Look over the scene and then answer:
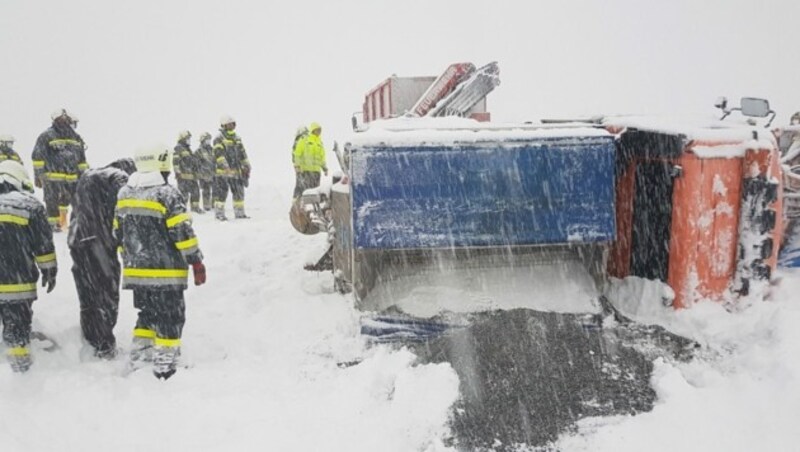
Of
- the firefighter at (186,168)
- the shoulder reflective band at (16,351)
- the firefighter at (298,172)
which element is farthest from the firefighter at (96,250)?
the firefighter at (186,168)

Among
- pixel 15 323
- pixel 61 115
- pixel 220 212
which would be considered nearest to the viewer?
pixel 15 323

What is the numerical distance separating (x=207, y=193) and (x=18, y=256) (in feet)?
28.4

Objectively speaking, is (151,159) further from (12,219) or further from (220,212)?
(220,212)

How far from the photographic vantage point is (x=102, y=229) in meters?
4.67

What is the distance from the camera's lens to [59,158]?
8430 millimetres

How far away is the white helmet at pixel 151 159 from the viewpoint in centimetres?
419

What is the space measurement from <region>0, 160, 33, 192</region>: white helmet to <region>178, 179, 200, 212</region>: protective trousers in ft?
24.2

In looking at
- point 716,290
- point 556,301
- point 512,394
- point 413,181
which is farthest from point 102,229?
point 716,290

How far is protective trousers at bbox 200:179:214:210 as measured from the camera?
12.5 metres

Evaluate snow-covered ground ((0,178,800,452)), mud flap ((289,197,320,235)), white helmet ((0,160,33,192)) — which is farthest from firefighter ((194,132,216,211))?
white helmet ((0,160,33,192))

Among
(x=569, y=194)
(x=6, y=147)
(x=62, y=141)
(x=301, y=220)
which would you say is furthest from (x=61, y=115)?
(x=569, y=194)

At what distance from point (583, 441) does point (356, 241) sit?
86.7 inches

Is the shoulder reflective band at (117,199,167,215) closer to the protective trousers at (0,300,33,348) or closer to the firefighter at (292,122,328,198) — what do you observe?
the protective trousers at (0,300,33,348)

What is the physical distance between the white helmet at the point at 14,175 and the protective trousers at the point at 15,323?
2.81 feet
